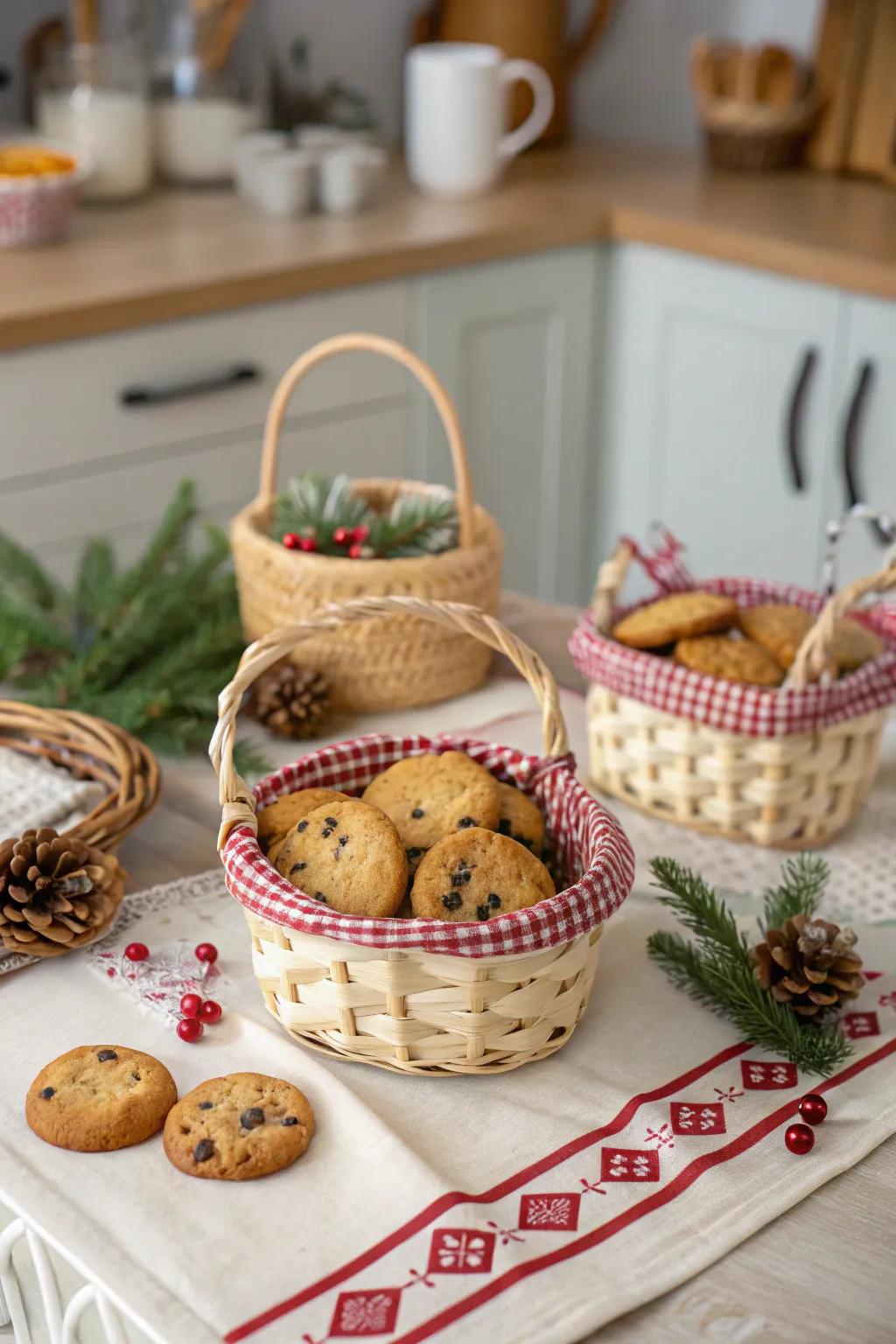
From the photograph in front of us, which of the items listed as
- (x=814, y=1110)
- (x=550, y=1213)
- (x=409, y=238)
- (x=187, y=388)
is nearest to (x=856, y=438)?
(x=409, y=238)

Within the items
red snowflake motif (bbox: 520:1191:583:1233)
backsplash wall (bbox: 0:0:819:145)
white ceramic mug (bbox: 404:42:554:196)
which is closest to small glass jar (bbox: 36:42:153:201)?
backsplash wall (bbox: 0:0:819:145)

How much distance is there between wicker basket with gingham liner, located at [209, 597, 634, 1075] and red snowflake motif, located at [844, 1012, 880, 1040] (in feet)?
0.53

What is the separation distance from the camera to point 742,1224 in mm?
708

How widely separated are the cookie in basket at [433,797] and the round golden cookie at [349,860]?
0.13 feet

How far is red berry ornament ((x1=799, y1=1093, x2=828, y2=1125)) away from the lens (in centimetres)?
77

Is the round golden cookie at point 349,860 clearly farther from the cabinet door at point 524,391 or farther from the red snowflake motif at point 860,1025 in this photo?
the cabinet door at point 524,391

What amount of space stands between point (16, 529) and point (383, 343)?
3.00 ft

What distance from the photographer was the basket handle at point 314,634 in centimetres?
83

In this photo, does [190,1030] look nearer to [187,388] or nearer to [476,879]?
[476,879]

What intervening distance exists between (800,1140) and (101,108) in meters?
1.94

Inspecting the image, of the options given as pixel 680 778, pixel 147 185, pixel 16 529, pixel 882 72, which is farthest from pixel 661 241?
pixel 680 778

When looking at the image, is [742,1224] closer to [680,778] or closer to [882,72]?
[680,778]

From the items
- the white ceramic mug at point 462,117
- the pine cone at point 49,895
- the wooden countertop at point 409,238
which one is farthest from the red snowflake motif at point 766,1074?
the white ceramic mug at point 462,117

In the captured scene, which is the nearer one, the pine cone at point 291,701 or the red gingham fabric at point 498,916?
the red gingham fabric at point 498,916
